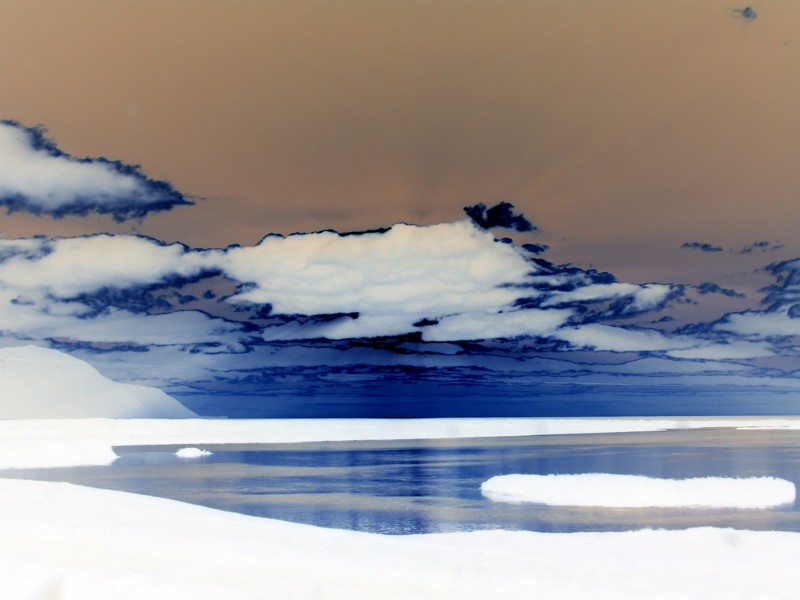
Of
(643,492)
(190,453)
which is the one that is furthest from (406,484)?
(190,453)

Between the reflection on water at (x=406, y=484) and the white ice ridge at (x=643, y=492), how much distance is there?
55.9 inches

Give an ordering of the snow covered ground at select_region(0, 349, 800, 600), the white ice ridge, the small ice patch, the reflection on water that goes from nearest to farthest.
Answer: the snow covered ground at select_region(0, 349, 800, 600)
the reflection on water
the white ice ridge
the small ice patch

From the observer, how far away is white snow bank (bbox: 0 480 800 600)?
14.0m

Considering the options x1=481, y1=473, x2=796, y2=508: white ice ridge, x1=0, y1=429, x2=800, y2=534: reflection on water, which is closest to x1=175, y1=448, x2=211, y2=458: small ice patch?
x1=0, y1=429, x2=800, y2=534: reflection on water

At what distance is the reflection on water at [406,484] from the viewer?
27016 mm

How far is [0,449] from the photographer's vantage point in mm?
69000

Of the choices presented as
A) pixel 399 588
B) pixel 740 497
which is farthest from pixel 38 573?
pixel 740 497

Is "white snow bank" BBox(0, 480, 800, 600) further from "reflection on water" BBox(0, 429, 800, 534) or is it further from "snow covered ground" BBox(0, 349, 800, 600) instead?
"reflection on water" BBox(0, 429, 800, 534)

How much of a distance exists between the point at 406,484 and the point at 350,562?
26615 mm

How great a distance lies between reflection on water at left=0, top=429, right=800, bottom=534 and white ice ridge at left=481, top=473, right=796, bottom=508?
1.42 metres

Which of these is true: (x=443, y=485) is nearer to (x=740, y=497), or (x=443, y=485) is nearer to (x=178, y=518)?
(x=740, y=497)

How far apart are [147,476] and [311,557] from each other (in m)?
32.8

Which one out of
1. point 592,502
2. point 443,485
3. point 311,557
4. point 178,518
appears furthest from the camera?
point 443,485

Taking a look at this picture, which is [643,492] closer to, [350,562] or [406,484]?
[406,484]
